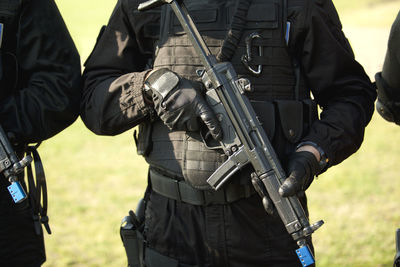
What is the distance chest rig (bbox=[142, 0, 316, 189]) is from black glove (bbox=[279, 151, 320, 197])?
0.50 ft

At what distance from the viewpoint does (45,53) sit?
2.98 metres

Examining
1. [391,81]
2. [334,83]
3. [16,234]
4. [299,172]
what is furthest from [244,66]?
[16,234]

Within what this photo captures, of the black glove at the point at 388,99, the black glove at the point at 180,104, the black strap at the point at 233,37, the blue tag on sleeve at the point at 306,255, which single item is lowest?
the blue tag on sleeve at the point at 306,255

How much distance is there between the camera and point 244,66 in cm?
276

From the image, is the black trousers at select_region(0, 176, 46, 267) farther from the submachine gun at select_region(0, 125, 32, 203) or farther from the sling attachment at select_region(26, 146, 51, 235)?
the submachine gun at select_region(0, 125, 32, 203)

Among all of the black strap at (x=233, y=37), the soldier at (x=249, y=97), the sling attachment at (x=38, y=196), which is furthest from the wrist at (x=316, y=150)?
the sling attachment at (x=38, y=196)

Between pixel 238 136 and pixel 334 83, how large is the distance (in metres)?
0.55

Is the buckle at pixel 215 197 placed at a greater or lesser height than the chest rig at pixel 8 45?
lesser

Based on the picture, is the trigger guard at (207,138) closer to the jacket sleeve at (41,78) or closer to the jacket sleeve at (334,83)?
the jacket sleeve at (334,83)

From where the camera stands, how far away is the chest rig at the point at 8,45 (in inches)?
115

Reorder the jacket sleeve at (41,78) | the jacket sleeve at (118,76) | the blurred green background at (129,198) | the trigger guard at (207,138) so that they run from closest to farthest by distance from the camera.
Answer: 1. the trigger guard at (207,138)
2. the jacket sleeve at (118,76)
3. the jacket sleeve at (41,78)
4. the blurred green background at (129,198)

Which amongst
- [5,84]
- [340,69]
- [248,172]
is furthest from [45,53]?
[340,69]

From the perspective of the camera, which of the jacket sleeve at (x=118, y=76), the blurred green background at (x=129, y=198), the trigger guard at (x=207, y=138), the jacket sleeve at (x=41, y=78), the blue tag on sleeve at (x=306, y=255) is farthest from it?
the blurred green background at (x=129, y=198)

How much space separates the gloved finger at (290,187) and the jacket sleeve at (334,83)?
29 centimetres
